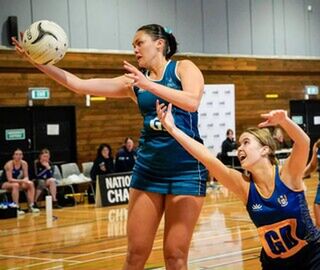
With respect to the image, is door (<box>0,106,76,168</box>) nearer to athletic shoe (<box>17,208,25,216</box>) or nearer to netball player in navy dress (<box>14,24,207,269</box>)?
athletic shoe (<box>17,208,25,216</box>)

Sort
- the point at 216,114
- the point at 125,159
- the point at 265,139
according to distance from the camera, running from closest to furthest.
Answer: the point at 265,139 → the point at 125,159 → the point at 216,114

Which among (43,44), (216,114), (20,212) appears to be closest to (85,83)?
(43,44)

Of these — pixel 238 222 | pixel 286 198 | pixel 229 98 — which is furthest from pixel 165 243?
pixel 229 98

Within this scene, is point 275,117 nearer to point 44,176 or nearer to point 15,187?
point 15,187

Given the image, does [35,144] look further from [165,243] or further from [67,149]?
[165,243]

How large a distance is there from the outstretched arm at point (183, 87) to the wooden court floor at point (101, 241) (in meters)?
4.06

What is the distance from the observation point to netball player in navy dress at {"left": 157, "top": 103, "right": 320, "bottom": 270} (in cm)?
420

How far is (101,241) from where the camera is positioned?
435 inches

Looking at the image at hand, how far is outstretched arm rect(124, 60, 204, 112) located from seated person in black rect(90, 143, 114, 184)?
12666mm

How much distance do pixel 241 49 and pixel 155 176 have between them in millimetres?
19193

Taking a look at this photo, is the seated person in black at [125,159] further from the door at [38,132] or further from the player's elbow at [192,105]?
the player's elbow at [192,105]

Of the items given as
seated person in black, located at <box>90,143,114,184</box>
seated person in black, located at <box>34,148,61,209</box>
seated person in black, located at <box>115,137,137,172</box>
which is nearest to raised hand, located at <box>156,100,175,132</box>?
seated person in black, located at <box>34,148,61,209</box>

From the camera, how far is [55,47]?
5.07 metres

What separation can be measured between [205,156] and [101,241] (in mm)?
7049
